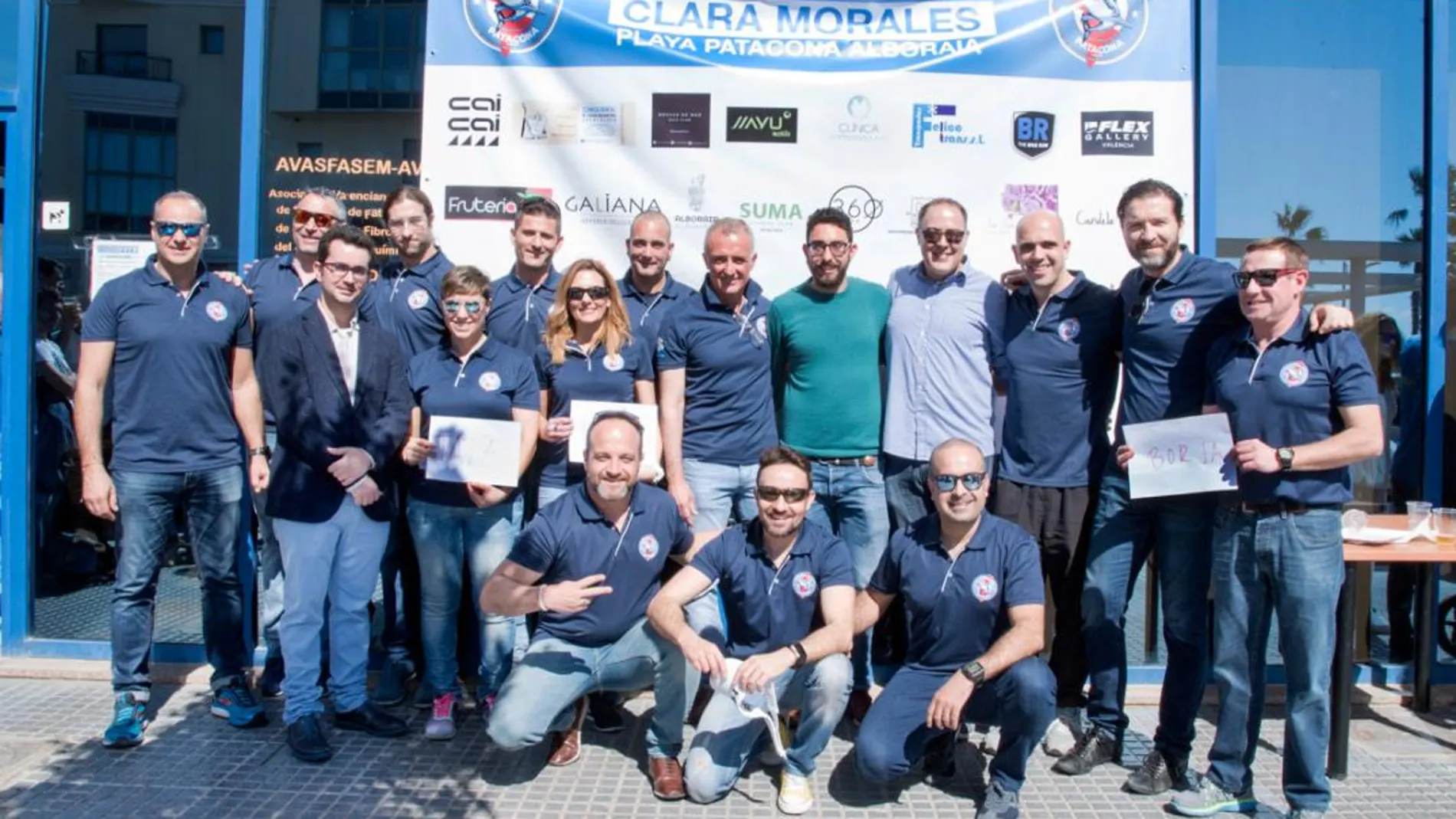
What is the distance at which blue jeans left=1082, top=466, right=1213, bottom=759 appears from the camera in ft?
12.2

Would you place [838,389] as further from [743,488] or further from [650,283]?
[650,283]

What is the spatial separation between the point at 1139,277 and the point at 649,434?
1957mm

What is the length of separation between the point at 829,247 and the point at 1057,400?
1.06 m

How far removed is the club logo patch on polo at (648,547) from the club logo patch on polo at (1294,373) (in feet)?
7.26

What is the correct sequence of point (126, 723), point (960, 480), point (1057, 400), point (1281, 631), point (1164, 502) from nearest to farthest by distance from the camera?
point (1281, 631)
point (960, 480)
point (1164, 502)
point (1057, 400)
point (126, 723)

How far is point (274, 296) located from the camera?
436 cm

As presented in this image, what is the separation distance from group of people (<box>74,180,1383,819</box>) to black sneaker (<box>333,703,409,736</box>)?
0.04ft

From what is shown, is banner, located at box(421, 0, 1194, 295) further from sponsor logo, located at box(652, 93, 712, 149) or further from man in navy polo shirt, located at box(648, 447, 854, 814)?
man in navy polo shirt, located at box(648, 447, 854, 814)

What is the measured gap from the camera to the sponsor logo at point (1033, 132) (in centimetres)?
493

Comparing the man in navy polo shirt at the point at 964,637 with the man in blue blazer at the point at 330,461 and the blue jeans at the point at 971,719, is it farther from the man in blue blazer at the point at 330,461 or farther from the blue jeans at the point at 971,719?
the man in blue blazer at the point at 330,461

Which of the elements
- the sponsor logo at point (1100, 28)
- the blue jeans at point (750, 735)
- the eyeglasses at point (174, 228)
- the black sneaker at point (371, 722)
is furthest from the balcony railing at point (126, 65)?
the sponsor logo at point (1100, 28)

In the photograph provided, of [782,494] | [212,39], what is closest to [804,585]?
[782,494]

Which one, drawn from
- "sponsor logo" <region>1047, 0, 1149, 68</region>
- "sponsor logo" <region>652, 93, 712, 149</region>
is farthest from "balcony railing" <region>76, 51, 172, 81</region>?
"sponsor logo" <region>1047, 0, 1149, 68</region>

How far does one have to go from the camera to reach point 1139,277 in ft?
12.8
